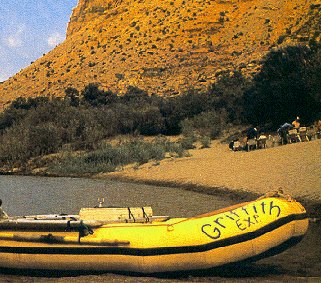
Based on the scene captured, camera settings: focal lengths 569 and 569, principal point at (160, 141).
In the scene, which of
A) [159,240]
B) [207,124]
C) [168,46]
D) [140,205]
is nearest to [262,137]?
[140,205]

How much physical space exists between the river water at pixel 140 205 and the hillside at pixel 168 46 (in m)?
29.5

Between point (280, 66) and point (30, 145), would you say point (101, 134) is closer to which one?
point (30, 145)

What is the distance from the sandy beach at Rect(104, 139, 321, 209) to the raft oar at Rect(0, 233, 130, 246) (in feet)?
24.5

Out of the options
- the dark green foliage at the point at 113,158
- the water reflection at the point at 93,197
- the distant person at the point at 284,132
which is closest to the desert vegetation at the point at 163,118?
the dark green foliage at the point at 113,158

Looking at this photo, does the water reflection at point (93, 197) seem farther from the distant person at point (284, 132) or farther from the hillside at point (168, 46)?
the hillside at point (168, 46)

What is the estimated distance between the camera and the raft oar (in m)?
8.29

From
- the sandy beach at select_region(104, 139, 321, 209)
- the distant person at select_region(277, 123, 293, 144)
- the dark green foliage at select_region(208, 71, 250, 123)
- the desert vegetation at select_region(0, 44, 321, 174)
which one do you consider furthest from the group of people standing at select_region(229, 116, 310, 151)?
the dark green foliage at select_region(208, 71, 250, 123)

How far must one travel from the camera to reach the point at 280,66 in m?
32.6

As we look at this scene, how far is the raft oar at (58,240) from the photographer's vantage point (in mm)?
8289

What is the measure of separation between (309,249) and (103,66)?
172 feet

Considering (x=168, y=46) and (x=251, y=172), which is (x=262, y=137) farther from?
(x=168, y=46)

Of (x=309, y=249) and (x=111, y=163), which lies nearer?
(x=309, y=249)

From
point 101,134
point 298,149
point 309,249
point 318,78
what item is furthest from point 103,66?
point 309,249

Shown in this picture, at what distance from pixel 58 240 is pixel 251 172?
1196 centimetres
